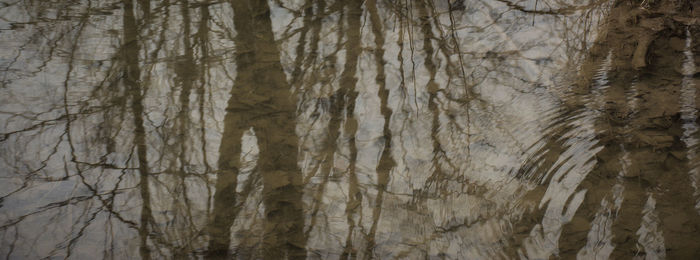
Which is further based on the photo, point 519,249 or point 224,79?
point 224,79

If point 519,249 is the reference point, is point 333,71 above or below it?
above

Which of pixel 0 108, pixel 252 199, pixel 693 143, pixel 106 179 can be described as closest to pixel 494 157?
pixel 693 143

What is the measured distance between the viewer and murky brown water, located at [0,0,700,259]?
200cm

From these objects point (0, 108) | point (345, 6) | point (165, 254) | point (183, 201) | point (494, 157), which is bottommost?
point (165, 254)

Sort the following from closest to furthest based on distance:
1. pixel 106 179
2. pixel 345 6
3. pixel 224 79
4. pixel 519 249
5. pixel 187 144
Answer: pixel 519 249
pixel 106 179
pixel 187 144
pixel 224 79
pixel 345 6

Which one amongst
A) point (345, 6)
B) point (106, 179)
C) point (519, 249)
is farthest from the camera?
point (345, 6)

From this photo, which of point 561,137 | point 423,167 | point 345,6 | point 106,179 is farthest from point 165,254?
point 345,6

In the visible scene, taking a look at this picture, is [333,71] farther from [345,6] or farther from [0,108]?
[0,108]

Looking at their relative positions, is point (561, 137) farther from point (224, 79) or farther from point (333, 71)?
point (224, 79)

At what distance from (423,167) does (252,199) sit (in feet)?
2.37

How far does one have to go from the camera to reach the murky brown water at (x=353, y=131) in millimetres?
1996

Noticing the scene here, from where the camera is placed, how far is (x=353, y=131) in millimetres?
2516

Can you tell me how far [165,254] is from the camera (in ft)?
6.41

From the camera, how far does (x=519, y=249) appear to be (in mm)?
1887
